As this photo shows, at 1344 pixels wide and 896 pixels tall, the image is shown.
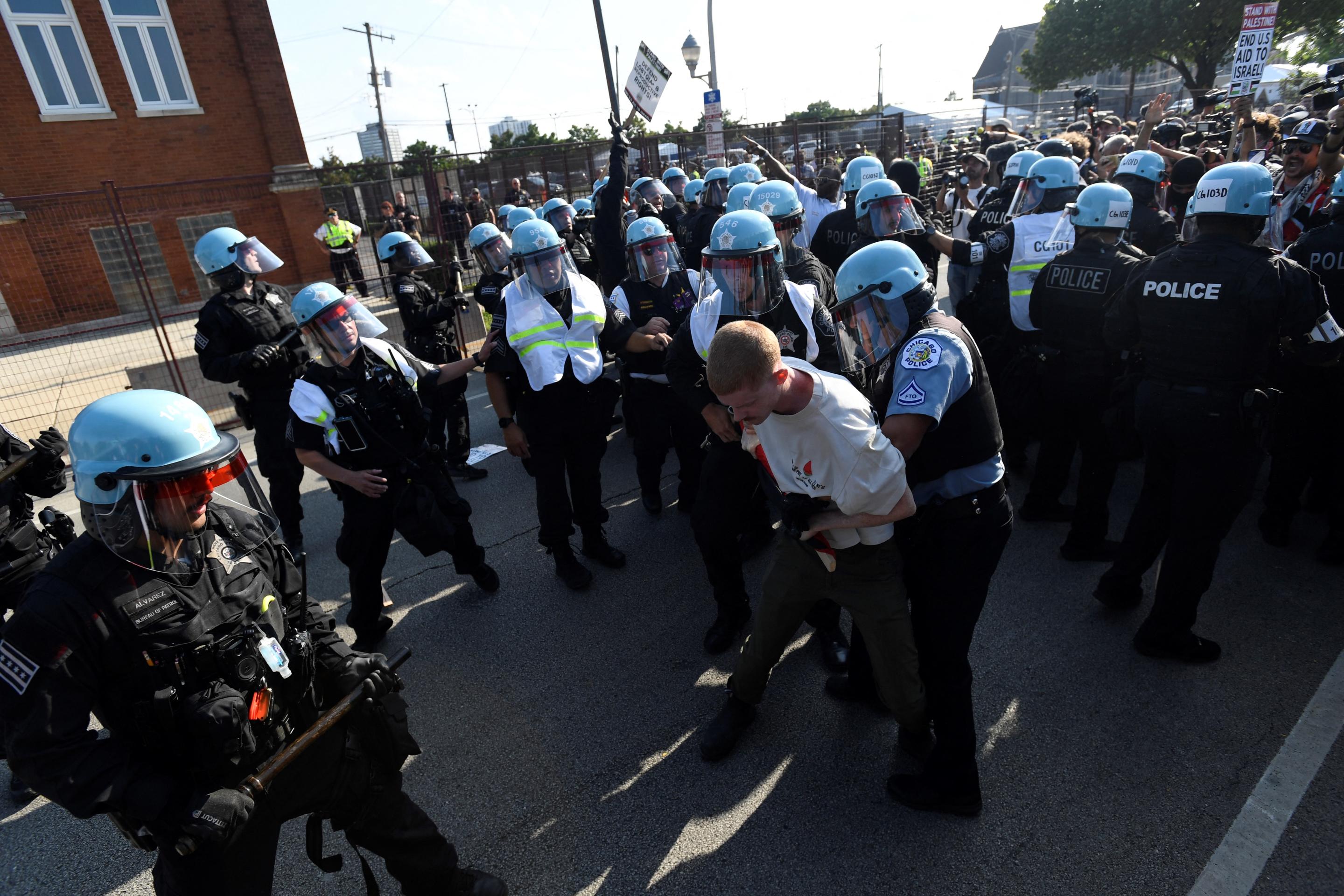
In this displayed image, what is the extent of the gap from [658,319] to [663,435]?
39.1 inches

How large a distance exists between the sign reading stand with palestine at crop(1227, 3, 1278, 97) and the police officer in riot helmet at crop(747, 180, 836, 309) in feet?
21.3

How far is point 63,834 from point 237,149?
16.4 metres

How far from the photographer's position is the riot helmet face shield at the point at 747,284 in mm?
3318

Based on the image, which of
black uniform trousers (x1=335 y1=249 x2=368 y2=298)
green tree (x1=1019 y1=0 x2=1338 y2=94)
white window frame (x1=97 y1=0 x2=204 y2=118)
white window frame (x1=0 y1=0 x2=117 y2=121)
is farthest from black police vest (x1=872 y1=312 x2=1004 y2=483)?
green tree (x1=1019 y1=0 x2=1338 y2=94)

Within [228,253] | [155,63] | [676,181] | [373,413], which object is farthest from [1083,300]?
[155,63]

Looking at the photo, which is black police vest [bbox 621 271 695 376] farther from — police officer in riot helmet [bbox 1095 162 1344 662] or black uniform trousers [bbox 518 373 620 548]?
police officer in riot helmet [bbox 1095 162 1344 662]

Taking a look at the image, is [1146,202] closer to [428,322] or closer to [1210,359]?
[1210,359]

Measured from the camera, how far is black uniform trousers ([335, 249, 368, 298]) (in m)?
12.0

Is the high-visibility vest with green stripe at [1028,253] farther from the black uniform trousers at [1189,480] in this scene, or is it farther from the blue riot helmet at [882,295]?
the blue riot helmet at [882,295]

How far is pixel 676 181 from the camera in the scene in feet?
33.8

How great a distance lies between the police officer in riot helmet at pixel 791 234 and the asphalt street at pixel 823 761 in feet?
6.21

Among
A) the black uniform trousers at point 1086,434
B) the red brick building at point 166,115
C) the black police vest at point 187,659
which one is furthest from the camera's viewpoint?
the red brick building at point 166,115

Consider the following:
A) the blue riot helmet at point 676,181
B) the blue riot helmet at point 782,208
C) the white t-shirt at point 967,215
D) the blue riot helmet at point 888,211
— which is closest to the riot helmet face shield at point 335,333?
the blue riot helmet at point 782,208

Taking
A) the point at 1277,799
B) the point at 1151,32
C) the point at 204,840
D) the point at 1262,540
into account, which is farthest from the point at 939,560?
the point at 1151,32
